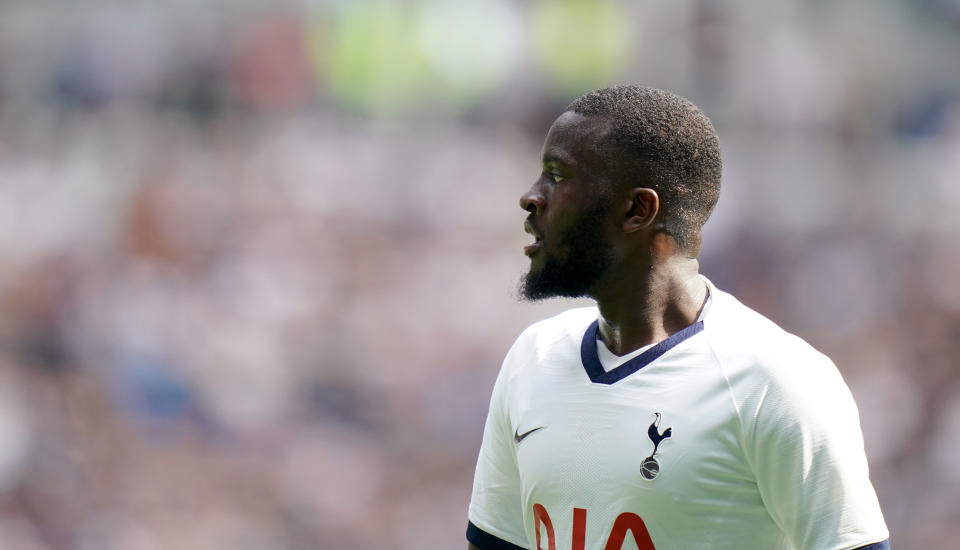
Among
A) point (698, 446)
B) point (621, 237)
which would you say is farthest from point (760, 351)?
point (621, 237)

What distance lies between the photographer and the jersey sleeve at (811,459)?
1803mm

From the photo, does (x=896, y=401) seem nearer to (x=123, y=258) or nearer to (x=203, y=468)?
(x=203, y=468)

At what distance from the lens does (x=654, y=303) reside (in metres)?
2.12

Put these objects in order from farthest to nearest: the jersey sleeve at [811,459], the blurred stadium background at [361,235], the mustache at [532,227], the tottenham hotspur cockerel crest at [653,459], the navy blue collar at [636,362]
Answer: the blurred stadium background at [361,235] < the mustache at [532,227] < the navy blue collar at [636,362] < the tottenham hotspur cockerel crest at [653,459] < the jersey sleeve at [811,459]

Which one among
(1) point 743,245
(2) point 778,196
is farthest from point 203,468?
(2) point 778,196

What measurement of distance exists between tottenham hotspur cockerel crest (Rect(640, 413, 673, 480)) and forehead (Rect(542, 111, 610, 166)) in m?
0.52

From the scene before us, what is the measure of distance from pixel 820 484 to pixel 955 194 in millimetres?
6719

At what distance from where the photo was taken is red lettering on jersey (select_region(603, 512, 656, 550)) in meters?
1.95

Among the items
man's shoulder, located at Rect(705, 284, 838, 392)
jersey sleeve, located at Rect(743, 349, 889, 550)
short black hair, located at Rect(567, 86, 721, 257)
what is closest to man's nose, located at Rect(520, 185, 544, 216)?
short black hair, located at Rect(567, 86, 721, 257)

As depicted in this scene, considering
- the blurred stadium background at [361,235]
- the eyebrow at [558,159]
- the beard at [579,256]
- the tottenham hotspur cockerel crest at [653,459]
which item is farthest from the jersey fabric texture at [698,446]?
the blurred stadium background at [361,235]

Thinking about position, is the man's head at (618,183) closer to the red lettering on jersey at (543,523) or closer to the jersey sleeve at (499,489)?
the jersey sleeve at (499,489)

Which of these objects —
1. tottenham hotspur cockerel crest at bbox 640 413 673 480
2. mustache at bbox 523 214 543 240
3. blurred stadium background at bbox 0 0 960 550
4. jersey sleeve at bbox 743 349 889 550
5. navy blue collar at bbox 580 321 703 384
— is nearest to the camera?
jersey sleeve at bbox 743 349 889 550

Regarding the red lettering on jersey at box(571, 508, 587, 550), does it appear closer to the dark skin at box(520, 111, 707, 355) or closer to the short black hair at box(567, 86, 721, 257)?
the dark skin at box(520, 111, 707, 355)

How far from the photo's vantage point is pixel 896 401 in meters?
7.10
